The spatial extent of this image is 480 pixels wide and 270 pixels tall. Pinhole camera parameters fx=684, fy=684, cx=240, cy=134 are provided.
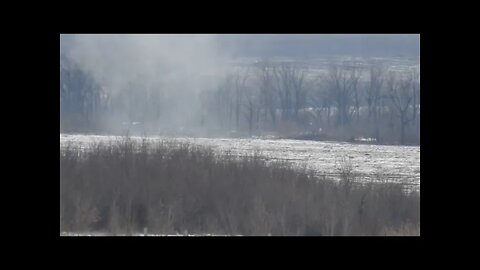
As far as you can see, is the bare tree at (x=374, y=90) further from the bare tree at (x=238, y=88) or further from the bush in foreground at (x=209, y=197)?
the bush in foreground at (x=209, y=197)

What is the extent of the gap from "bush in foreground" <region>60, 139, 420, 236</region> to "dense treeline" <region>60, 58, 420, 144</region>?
1461 centimetres

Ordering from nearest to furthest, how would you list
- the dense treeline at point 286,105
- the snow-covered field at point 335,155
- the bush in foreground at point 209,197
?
the bush in foreground at point 209,197 → the snow-covered field at point 335,155 → the dense treeline at point 286,105

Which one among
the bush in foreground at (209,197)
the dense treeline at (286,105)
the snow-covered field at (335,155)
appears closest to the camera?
the bush in foreground at (209,197)

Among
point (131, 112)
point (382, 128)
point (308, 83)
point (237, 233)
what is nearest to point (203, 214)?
point (237, 233)

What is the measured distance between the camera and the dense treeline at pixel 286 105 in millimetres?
33219

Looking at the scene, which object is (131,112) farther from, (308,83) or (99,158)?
(99,158)

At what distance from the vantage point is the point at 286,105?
3962 centimetres

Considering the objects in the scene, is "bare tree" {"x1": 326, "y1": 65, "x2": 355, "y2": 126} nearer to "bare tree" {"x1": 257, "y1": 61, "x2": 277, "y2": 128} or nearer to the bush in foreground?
"bare tree" {"x1": 257, "y1": 61, "x2": 277, "y2": 128}

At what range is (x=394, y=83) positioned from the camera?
3931cm

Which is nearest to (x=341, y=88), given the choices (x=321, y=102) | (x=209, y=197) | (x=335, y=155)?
(x=321, y=102)

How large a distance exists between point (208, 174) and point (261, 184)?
1.27 metres

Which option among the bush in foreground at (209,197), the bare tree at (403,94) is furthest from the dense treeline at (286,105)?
the bush in foreground at (209,197)

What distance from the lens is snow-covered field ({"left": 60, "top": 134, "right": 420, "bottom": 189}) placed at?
63.2ft

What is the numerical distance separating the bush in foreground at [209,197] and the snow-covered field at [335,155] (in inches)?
65.1
